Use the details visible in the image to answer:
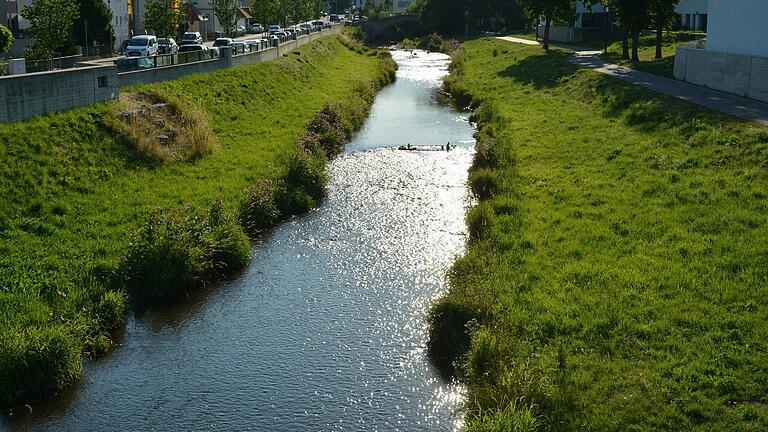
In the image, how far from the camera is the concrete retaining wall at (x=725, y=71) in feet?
116

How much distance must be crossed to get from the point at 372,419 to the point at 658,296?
7.06 meters

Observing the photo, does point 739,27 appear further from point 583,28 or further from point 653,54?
point 583,28

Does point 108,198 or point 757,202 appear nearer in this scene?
point 757,202

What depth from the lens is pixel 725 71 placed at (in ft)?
127

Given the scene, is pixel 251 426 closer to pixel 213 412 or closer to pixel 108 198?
pixel 213 412

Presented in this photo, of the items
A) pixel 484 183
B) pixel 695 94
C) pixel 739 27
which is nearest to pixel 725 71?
pixel 695 94

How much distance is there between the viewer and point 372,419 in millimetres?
14703

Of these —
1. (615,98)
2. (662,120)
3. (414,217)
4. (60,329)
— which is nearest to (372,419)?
→ (60,329)

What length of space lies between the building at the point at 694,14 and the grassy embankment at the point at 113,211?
49422 mm

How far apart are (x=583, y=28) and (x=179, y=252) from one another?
253 feet

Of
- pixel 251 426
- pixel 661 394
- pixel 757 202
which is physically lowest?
pixel 251 426

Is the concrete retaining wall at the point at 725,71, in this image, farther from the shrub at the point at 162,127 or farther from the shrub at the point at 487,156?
the shrub at the point at 162,127

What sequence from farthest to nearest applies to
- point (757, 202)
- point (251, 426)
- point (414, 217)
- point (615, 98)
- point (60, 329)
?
point (615, 98) → point (414, 217) → point (757, 202) → point (60, 329) → point (251, 426)

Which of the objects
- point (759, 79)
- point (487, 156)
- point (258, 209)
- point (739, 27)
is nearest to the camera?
point (258, 209)
